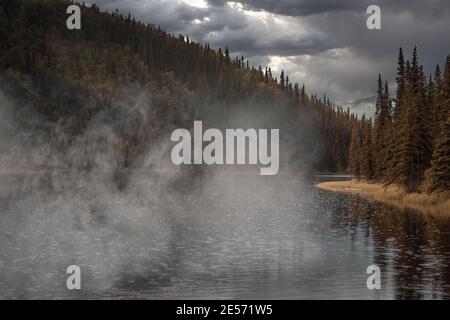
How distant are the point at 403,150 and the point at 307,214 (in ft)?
59.4

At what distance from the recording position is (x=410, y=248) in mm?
38656

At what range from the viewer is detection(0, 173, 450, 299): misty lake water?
27.3 metres

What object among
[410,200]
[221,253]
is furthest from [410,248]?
[410,200]

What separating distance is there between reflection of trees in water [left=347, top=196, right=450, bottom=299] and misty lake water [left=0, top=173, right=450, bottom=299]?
0.07m

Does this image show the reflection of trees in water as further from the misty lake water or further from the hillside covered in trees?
the hillside covered in trees

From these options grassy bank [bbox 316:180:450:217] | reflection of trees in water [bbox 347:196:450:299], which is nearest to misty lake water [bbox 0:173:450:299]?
reflection of trees in water [bbox 347:196:450:299]

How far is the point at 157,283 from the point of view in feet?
93.7

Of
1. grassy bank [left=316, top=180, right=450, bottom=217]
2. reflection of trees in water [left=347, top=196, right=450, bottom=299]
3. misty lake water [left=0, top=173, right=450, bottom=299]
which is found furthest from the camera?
grassy bank [left=316, top=180, right=450, bottom=217]

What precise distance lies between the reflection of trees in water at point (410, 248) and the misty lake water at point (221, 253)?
7 centimetres

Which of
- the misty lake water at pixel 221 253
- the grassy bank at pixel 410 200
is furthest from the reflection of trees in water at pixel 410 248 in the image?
the grassy bank at pixel 410 200

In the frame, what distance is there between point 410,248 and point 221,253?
12279 mm
